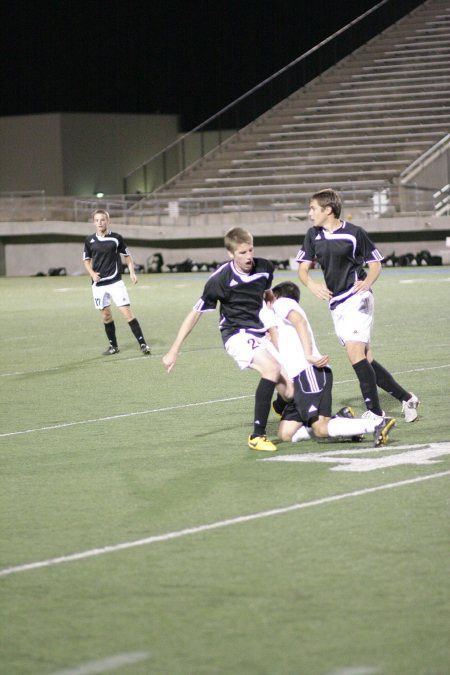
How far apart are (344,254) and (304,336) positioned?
80 cm

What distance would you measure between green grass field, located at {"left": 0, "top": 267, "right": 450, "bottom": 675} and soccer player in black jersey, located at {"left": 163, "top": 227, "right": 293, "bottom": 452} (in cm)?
41

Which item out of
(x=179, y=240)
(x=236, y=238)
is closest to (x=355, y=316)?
(x=236, y=238)

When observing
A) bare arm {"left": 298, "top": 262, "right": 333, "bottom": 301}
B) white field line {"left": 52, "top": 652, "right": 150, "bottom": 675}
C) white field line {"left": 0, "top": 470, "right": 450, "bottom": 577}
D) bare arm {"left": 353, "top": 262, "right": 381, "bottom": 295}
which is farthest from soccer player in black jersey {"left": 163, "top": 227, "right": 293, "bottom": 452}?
white field line {"left": 52, "top": 652, "right": 150, "bottom": 675}

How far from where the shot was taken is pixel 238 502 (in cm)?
718

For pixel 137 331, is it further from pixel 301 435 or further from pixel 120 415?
pixel 301 435

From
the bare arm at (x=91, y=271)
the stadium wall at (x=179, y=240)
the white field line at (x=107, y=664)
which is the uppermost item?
the bare arm at (x=91, y=271)

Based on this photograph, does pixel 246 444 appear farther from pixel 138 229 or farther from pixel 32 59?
pixel 32 59

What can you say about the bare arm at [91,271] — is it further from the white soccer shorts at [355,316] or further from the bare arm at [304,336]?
the bare arm at [304,336]

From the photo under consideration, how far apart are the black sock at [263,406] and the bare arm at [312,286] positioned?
0.76 metres

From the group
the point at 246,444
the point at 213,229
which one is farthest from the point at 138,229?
the point at 246,444

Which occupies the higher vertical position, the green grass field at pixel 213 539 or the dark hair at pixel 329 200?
the dark hair at pixel 329 200

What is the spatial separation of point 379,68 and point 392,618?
150 ft

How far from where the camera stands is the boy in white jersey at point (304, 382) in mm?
8812

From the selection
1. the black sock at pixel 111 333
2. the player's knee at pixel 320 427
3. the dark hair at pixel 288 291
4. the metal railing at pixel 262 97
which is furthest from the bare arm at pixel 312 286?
the metal railing at pixel 262 97
